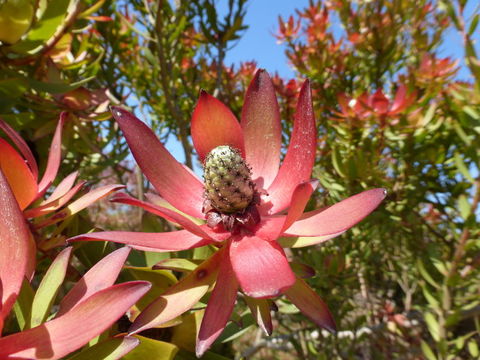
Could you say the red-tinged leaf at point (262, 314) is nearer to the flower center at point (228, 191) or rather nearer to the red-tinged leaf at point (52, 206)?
the flower center at point (228, 191)

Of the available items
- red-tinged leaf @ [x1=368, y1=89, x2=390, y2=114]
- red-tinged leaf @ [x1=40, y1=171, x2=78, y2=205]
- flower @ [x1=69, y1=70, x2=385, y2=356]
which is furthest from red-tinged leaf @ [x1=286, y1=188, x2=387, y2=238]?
red-tinged leaf @ [x1=368, y1=89, x2=390, y2=114]

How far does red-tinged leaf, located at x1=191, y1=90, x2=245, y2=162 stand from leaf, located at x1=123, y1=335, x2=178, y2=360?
32cm

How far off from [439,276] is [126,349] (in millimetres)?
1219

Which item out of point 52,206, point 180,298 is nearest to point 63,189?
point 52,206

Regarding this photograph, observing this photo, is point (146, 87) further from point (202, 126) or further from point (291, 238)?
point (291, 238)

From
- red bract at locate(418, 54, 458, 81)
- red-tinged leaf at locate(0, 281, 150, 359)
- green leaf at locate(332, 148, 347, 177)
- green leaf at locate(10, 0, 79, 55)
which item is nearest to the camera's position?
red-tinged leaf at locate(0, 281, 150, 359)

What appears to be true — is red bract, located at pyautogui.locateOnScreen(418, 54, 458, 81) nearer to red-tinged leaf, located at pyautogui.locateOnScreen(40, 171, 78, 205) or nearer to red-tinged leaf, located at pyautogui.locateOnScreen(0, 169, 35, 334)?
red-tinged leaf, located at pyautogui.locateOnScreen(40, 171, 78, 205)

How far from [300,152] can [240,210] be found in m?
0.15

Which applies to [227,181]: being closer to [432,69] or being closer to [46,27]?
[46,27]

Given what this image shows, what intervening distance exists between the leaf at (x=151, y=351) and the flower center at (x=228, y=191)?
198mm

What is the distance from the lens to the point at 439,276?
1.29m

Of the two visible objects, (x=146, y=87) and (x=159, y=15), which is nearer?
(x=159, y=15)

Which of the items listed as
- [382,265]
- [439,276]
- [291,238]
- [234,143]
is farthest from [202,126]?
[382,265]

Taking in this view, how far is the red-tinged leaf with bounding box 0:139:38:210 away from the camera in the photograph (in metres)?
0.52
